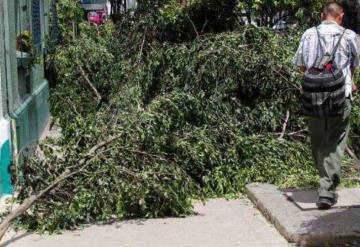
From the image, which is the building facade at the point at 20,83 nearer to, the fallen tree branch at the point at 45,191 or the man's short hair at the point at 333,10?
the fallen tree branch at the point at 45,191

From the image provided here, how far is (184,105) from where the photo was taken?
719cm

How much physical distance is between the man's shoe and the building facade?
276cm

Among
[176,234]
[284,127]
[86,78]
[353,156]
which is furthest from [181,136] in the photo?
[86,78]

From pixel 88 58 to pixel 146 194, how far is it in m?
5.29

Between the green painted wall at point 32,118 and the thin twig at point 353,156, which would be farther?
the green painted wall at point 32,118

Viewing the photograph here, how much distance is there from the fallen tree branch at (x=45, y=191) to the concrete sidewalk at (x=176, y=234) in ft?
0.59

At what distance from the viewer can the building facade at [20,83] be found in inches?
277

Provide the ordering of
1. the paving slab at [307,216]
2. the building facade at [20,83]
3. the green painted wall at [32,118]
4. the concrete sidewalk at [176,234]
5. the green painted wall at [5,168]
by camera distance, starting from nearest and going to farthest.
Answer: the paving slab at [307,216] → the concrete sidewalk at [176,234] → the green painted wall at [5,168] → the building facade at [20,83] → the green painted wall at [32,118]

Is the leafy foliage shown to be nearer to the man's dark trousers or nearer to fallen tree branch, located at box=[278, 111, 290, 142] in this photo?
fallen tree branch, located at box=[278, 111, 290, 142]

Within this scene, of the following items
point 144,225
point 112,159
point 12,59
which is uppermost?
point 12,59

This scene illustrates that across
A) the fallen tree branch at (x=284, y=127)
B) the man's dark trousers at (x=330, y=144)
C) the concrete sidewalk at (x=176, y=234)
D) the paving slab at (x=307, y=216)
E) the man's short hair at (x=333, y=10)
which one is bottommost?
the concrete sidewalk at (x=176, y=234)

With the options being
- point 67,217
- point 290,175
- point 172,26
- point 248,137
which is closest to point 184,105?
point 248,137

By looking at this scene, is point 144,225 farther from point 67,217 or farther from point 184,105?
point 184,105

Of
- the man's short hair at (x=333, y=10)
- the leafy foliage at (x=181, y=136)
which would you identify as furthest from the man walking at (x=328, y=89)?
the leafy foliage at (x=181, y=136)
